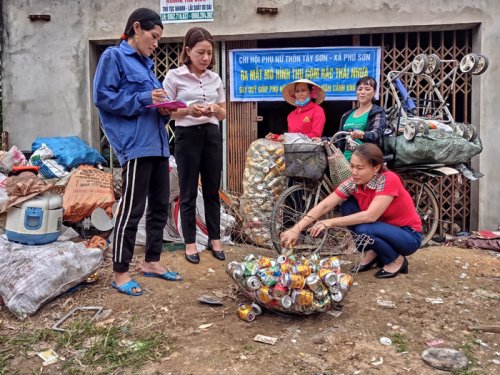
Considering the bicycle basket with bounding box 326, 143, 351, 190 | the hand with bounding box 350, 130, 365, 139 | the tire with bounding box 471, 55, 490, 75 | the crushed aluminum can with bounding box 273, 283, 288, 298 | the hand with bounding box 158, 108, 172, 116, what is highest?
the tire with bounding box 471, 55, 490, 75

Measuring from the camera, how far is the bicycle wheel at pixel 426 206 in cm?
473

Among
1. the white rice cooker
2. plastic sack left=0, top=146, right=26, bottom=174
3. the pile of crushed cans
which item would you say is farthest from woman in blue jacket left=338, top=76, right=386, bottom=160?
plastic sack left=0, top=146, right=26, bottom=174

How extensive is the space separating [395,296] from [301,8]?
11.6 feet

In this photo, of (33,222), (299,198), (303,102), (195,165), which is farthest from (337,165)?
(33,222)

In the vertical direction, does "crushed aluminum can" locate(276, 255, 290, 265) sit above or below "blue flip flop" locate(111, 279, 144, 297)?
above

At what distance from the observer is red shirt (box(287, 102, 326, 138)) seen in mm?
4766

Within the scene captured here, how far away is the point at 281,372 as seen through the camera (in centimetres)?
235

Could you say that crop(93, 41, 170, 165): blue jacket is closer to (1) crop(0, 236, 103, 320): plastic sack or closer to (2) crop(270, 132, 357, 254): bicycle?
(1) crop(0, 236, 103, 320): plastic sack

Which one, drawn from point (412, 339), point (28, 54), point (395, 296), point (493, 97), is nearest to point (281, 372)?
point (412, 339)

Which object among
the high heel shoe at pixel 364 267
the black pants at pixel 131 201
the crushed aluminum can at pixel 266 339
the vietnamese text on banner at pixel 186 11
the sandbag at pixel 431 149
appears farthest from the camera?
the vietnamese text on banner at pixel 186 11

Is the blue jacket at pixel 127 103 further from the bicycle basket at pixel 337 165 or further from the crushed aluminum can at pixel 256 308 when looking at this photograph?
the bicycle basket at pixel 337 165

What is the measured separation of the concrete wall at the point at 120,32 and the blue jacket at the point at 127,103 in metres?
2.66

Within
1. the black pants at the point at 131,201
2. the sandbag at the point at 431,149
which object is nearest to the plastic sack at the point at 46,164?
the black pants at the point at 131,201

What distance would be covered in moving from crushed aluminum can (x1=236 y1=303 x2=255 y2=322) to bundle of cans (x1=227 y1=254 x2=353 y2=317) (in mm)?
76
